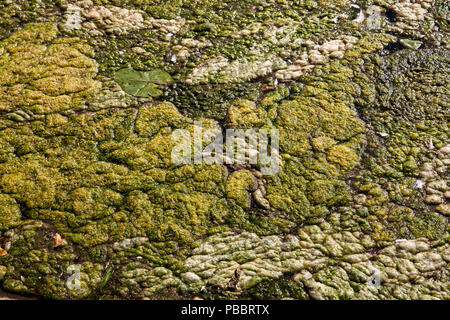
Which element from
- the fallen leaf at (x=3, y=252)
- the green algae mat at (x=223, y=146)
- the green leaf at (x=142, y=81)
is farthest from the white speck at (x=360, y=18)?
the fallen leaf at (x=3, y=252)

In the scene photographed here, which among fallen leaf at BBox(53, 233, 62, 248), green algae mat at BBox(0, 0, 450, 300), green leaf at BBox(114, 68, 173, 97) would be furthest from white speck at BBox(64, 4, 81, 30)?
fallen leaf at BBox(53, 233, 62, 248)

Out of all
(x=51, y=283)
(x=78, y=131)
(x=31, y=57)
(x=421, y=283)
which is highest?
(x=31, y=57)

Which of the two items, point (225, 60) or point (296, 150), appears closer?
point (296, 150)

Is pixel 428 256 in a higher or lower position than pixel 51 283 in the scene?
higher

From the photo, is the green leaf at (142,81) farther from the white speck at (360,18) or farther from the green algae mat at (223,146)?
the white speck at (360,18)

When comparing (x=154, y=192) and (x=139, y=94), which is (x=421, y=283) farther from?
(x=139, y=94)

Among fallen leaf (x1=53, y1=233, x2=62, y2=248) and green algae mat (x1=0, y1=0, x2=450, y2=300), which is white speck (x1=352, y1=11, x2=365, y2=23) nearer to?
green algae mat (x1=0, y1=0, x2=450, y2=300)

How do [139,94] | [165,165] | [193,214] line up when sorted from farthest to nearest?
[139,94] < [165,165] < [193,214]

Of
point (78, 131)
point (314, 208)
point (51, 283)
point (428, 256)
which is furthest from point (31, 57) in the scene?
point (428, 256)
